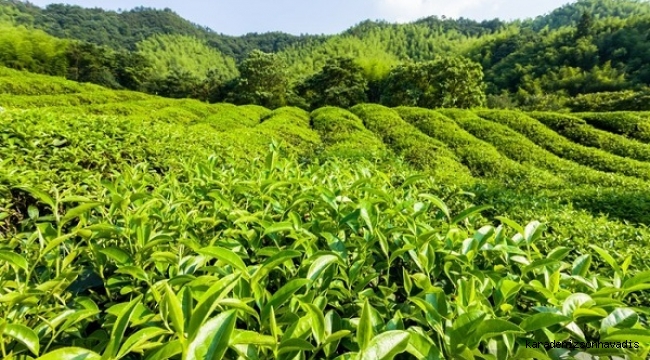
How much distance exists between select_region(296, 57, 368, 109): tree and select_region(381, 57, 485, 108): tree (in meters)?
5.34

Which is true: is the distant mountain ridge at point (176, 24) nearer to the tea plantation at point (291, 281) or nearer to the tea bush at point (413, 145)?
the tea bush at point (413, 145)

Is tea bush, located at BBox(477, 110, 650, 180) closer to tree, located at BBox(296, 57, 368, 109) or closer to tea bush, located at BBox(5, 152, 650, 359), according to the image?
tea bush, located at BBox(5, 152, 650, 359)

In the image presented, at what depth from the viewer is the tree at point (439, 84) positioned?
37625mm

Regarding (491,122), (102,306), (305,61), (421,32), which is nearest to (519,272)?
(102,306)

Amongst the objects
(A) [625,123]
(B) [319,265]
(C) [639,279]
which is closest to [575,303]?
(C) [639,279]

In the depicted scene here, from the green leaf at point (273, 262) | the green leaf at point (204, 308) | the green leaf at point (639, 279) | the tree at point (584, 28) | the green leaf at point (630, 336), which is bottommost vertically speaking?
the green leaf at point (630, 336)

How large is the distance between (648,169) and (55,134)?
534 inches

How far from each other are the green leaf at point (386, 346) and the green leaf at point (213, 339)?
1.01ft

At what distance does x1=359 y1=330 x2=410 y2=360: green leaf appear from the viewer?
0.93 metres

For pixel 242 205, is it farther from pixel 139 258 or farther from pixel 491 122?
pixel 491 122

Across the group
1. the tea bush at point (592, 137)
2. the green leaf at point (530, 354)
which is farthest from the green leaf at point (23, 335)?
the tea bush at point (592, 137)

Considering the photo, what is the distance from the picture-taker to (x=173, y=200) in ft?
7.21

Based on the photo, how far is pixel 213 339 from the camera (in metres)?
0.88

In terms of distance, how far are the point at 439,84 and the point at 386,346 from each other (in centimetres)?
4063
